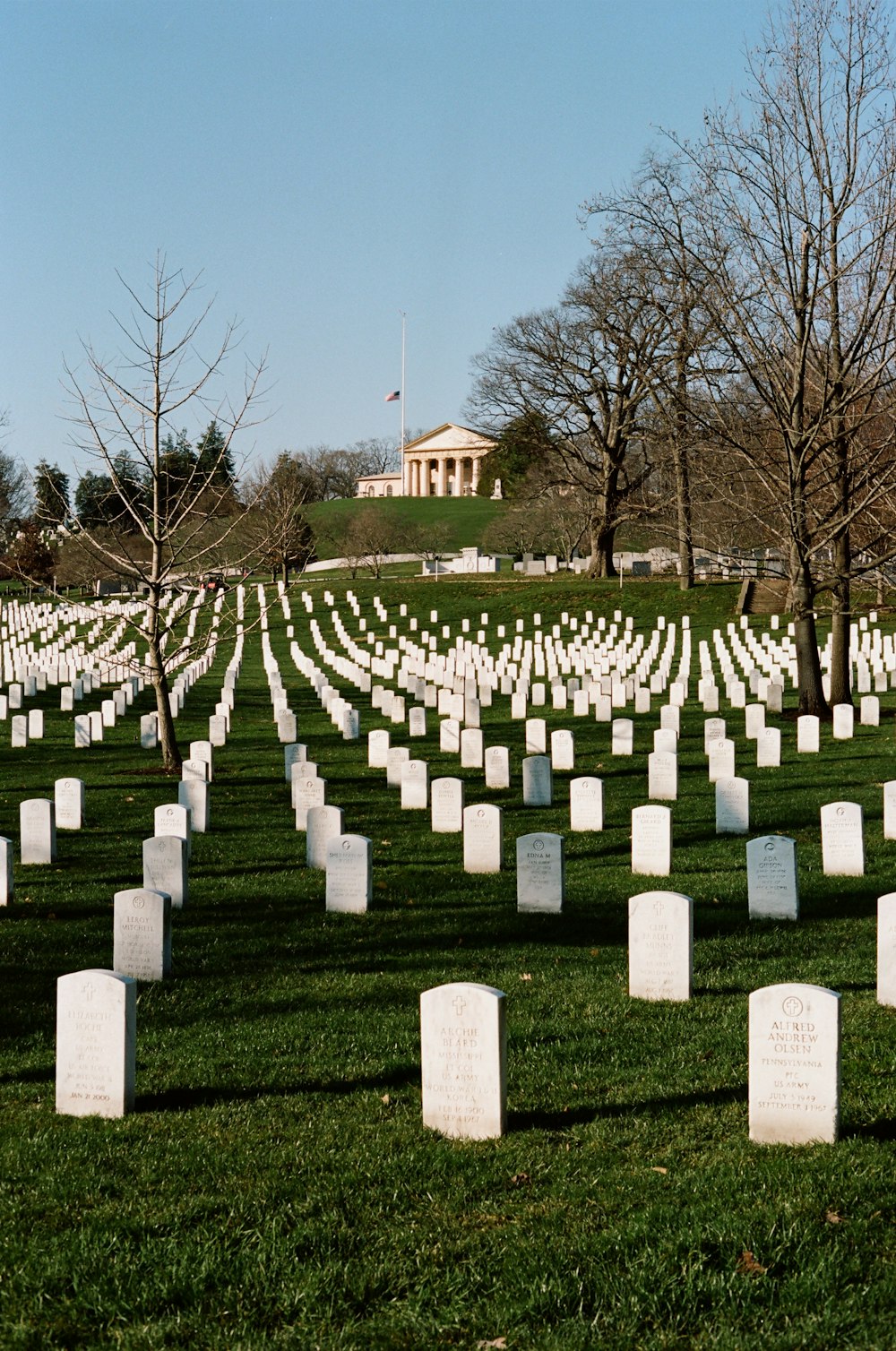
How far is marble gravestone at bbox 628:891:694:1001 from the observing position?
820 cm

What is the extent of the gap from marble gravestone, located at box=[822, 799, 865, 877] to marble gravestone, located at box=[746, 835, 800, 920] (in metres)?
1.59

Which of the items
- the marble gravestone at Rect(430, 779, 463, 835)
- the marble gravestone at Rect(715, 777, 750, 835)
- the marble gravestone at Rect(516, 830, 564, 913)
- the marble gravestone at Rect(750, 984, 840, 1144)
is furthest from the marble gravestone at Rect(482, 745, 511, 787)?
the marble gravestone at Rect(750, 984, 840, 1144)

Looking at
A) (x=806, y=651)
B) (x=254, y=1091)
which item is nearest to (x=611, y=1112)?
(x=254, y=1091)

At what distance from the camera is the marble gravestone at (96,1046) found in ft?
21.5

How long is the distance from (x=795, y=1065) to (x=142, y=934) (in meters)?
4.74

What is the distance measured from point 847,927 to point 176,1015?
16.3 feet

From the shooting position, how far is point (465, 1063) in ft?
20.2

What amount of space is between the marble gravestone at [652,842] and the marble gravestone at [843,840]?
137cm

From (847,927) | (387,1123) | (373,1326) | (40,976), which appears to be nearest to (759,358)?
(847,927)

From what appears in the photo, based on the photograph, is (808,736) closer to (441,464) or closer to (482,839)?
(482,839)

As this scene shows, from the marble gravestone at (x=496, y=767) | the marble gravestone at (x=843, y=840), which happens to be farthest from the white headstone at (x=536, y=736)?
the marble gravestone at (x=843, y=840)

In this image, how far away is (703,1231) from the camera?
4.88 meters

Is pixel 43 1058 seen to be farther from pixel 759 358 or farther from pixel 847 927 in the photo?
pixel 759 358

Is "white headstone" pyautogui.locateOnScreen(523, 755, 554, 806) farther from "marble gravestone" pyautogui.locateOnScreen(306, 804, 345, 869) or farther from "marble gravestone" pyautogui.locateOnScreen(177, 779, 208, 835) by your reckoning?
"marble gravestone" pyautogui.locateOnScreen(306, 804, 345, 869)
